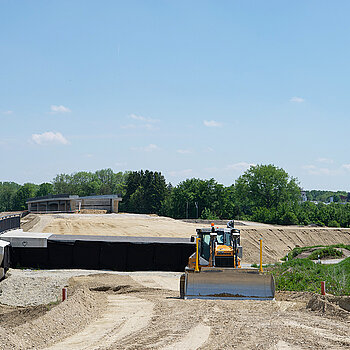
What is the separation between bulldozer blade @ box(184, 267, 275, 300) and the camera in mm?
14922

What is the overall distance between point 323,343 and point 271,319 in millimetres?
2456

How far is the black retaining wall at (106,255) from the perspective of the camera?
2495 cm

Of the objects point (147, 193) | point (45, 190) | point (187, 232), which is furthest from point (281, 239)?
point (45, 190)


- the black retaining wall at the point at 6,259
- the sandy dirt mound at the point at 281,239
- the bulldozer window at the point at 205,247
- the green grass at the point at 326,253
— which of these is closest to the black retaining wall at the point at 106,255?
the black retaining wall at the point at 6,259

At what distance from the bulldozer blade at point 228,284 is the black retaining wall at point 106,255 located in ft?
33.6

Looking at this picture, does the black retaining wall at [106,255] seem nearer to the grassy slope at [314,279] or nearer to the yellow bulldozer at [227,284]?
the grassy slope at [314,279]

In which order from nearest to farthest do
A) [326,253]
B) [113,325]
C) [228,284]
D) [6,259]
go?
[113,325]
[228,284]
[6,259]
[326,253]

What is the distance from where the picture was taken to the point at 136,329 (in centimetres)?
1175

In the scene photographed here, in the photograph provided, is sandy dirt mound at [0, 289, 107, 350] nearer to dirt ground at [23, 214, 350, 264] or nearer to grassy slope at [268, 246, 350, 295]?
grassy slope at [268, 246, 350, 295]

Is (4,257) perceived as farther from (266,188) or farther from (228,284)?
(266,188)

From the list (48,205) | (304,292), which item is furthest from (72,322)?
(48,205)

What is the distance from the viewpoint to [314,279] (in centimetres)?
1883

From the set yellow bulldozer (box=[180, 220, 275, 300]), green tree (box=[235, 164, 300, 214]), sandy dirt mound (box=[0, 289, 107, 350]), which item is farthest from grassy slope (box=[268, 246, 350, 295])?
green tree (box=[235, 164, 300, 214])

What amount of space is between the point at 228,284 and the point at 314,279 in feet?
18.1
